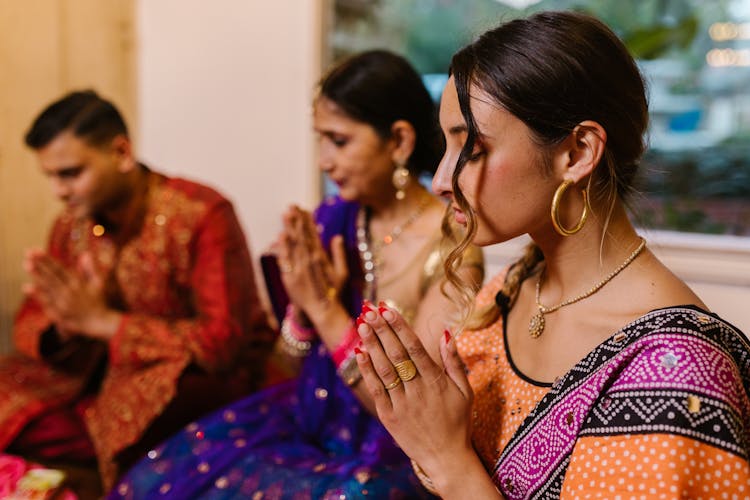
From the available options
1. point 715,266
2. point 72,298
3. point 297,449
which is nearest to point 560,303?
point 297,449

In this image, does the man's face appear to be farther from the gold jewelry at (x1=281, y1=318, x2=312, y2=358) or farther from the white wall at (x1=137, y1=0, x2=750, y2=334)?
the white wall at (x1=137, y1=0, x2=750, y2=334)

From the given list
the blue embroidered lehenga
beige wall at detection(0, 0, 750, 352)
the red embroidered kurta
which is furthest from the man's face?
beige wall at detection(0, 0, 750, 352)

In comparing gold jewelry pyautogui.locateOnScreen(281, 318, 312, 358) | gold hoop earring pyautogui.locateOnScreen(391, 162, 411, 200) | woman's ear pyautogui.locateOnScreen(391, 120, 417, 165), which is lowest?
gold jewelry pyautogui.locateOnScreen(281, 318, 312, 358)

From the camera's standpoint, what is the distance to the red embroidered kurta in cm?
220

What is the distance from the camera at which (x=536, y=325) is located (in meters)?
1.29

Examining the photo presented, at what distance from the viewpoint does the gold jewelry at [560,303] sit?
119 cm

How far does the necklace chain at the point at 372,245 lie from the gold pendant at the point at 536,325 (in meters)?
0.72

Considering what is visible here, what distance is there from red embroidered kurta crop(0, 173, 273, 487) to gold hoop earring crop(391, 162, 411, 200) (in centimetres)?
63

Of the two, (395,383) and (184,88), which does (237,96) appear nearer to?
(184,88)

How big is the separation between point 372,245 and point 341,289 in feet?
0.49

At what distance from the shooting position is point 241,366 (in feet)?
7.95

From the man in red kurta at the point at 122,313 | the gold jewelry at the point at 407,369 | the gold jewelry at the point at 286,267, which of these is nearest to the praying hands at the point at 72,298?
the man in red kurta at the point at 122,313

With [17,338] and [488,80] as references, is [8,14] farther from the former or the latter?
[488,80]

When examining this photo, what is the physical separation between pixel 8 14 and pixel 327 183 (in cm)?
134
